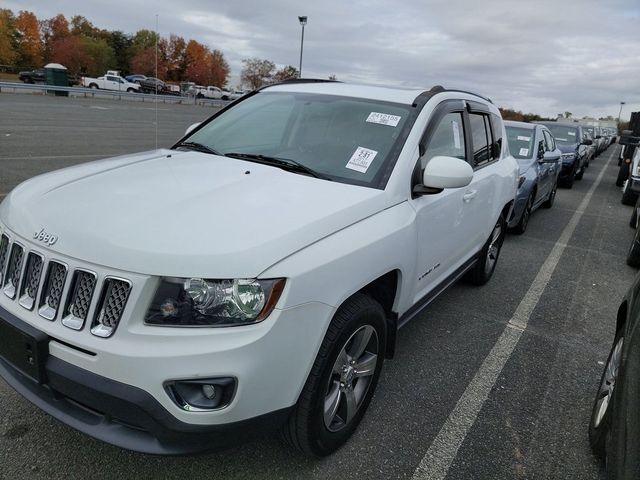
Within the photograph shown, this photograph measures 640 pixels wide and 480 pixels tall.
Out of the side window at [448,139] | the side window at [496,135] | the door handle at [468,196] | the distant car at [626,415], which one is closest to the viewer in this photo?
the distant car at [626,415]

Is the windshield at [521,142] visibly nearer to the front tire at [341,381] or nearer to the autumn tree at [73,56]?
the front tire at [341,381]

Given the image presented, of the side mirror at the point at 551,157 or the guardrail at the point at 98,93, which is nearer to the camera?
the side mirror at the point at 551,157

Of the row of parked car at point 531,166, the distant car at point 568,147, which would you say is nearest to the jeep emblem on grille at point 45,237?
the row of parked car at point 531,166

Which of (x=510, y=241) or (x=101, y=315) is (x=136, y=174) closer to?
(x=101, y=315)

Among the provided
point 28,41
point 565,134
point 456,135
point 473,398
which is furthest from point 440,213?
point 28,41

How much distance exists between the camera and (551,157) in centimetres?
916

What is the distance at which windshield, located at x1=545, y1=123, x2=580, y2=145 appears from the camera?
14212 millimetres

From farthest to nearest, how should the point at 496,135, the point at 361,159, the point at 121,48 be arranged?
the point at 121,48, the point at 496,135, the point at 361,159

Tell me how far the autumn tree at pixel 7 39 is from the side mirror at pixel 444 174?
285 feet

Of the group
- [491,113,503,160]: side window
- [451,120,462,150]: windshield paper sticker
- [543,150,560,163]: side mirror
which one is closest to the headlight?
[451,120,462,150]: windshield paper sticker

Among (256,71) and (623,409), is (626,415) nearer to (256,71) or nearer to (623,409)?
(623,409)

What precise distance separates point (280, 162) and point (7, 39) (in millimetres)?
89080

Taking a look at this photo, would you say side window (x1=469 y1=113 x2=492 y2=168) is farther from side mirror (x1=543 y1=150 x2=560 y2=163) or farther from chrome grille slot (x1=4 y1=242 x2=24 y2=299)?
side mirror (x1=543 y1=150 x2=560 y2=163)

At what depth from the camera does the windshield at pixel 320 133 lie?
2.93m
